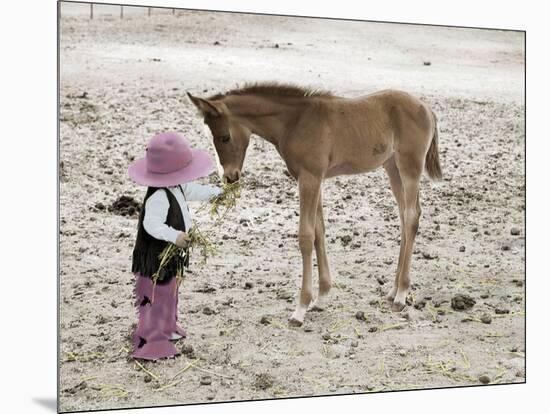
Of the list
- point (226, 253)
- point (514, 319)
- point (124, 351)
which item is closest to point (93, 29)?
point (226, 253)

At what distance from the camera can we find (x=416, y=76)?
4.56 metres

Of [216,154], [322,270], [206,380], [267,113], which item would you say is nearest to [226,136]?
[216,154]

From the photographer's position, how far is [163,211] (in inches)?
151

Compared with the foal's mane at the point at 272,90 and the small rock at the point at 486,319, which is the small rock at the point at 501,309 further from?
the foal's mane at the point at 272,90

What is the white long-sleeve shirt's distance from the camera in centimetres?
380

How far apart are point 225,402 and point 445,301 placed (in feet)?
4.31

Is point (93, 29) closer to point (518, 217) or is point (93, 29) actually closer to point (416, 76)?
point (416, 76)

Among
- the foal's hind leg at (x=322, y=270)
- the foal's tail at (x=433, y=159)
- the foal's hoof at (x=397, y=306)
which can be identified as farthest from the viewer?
the foal's tail at (x=433, y=159)

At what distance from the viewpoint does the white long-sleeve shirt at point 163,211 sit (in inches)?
150

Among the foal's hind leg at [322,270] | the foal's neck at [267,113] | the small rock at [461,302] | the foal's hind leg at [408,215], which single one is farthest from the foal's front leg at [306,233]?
the small rock at [461,302]

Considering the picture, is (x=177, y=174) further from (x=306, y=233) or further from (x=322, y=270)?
(x=322, y=270)

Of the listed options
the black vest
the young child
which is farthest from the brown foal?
the black vest

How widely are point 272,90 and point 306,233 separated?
707 mm

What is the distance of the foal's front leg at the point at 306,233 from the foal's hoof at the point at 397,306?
0.48m
